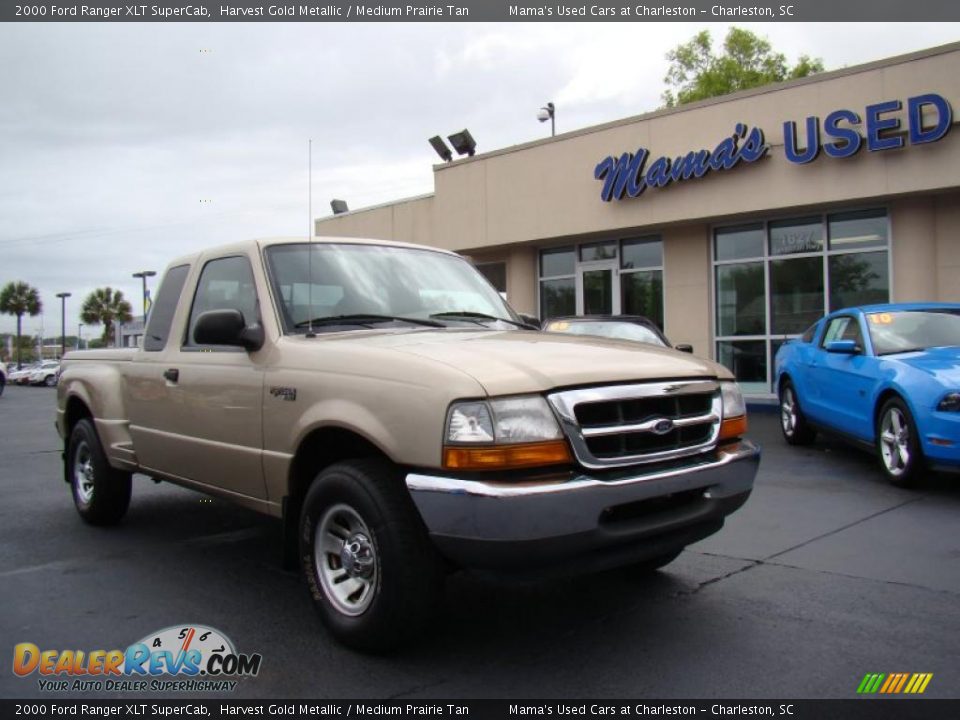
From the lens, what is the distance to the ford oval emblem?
3.37 metres

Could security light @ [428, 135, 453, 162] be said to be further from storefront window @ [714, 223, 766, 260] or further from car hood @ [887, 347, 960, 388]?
car hood @ [887, 347, 960, 388]

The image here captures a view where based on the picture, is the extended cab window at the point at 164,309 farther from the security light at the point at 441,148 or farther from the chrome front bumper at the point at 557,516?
the security light at the point at 441,148

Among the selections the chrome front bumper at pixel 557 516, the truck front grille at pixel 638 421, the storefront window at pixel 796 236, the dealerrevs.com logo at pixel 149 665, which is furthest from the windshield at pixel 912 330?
the dealerrevs.com logo at pixel 149 665

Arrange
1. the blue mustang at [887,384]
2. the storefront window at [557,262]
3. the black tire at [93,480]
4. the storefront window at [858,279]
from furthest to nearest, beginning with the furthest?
1. the storefront window at [557,262]
2. the storefront window at [858,279]
3. the blue mustang at [887,384]
4. the black tire at [93,480]

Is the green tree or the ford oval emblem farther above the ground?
the green tree

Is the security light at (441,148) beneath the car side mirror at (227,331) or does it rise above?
above

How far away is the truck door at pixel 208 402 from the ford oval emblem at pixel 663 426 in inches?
76.9

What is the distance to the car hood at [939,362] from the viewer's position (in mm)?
6414

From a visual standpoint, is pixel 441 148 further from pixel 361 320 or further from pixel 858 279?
pixel 361 320

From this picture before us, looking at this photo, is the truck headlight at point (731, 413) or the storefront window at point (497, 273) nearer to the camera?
the truck headlight at point (731, 413)

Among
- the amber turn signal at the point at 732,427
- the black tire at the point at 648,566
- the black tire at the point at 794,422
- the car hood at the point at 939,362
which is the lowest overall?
the black tire at the point at 648,566

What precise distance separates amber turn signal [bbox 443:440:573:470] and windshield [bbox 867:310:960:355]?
5.61 metres


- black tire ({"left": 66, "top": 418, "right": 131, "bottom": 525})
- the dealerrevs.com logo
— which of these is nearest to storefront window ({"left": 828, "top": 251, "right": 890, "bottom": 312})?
black tire ({"left": 66, "top": 418, "right": 131, "bottom": 525})

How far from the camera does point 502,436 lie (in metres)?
3.04
